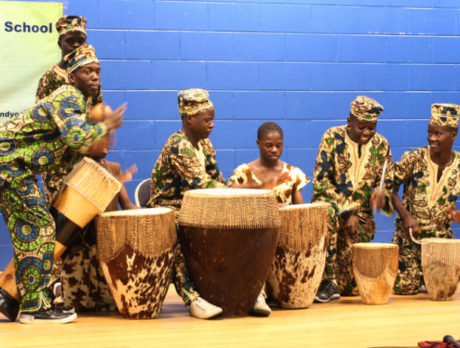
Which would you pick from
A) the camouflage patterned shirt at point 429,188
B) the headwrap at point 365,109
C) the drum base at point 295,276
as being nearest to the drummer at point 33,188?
the drum base at point 295,276

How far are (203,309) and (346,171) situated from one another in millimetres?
1520

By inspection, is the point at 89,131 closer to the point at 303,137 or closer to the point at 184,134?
the point at 184,134

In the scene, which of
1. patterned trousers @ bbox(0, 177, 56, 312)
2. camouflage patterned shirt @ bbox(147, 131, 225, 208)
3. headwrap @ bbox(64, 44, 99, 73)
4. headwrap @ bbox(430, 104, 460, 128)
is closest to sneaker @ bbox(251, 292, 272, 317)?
camouflage patterned shirt @ bbox(147, 131, 225, 208)

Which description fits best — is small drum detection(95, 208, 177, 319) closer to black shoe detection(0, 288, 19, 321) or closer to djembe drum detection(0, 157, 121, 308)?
djembe drum detection(0, 157, 121, 308)

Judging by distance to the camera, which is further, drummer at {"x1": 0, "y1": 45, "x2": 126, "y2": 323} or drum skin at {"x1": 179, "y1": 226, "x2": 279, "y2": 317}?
drum skin at {"x1": 179, "y1": 226, "x2": 279, "y2": 317}

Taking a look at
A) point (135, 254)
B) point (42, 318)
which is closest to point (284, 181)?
point (135, 254)

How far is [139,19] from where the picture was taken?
6.46m

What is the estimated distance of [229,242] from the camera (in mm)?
4371

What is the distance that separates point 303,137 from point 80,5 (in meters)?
2.04

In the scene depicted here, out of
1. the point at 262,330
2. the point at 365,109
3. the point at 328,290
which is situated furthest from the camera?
the point at 365,109

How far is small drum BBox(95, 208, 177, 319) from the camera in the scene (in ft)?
14.3

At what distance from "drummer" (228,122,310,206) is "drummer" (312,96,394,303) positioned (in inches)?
11.5

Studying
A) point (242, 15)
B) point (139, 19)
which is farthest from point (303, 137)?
point (139, 19)

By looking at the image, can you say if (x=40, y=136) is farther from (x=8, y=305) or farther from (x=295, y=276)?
(x=295, y=276)
